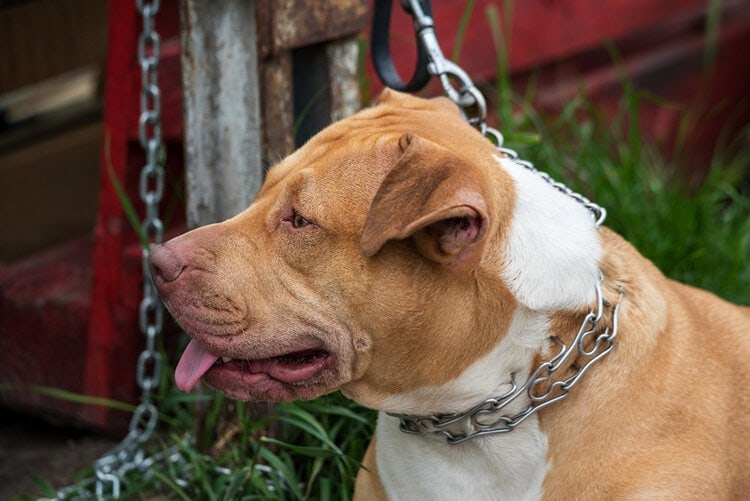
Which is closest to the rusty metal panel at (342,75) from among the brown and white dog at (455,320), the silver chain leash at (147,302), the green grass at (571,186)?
the silver chain leash at (147,302)

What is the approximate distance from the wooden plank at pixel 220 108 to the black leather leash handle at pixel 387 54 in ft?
1.29

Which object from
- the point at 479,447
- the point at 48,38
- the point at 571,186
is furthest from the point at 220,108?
the point at 48,38

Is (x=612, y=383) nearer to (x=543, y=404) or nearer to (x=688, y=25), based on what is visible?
(x=543, y=404)

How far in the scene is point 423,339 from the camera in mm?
2473

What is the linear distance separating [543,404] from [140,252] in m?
1.89

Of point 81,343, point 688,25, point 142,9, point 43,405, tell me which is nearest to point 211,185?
point 142,9

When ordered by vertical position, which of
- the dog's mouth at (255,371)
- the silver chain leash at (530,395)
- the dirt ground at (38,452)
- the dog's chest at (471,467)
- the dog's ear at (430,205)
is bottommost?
the dirt ground at (38,452)

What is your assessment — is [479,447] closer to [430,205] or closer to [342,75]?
[430,205]

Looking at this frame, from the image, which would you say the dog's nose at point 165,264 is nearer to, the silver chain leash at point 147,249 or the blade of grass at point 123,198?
the silver chain leash at point 147,249

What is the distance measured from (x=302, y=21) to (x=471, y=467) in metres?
1.51

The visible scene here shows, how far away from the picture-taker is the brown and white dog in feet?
7.98

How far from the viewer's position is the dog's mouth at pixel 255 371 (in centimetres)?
256

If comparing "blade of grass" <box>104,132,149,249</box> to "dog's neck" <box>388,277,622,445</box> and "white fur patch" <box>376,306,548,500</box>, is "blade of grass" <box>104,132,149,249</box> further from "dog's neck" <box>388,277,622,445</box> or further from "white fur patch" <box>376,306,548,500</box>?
"dog's neck" <box>388,277,622,445</box>

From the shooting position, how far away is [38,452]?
14.0ft
